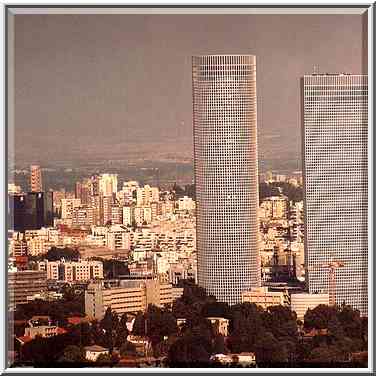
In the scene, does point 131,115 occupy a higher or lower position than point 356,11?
lower

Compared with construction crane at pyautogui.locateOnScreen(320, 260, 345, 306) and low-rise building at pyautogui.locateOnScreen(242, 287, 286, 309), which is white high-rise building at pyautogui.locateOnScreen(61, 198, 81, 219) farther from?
construction crane at pyautogui.locateOnScreen(320, 260, 345, 306)

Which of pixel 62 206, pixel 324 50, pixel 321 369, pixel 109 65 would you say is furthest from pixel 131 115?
pixel 321 369

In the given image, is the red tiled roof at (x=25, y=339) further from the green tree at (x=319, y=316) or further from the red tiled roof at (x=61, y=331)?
the green tree at (x=319, y=316)

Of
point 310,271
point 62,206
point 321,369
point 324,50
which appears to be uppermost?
point 324,50

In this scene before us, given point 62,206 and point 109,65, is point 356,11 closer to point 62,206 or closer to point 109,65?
point 109,65

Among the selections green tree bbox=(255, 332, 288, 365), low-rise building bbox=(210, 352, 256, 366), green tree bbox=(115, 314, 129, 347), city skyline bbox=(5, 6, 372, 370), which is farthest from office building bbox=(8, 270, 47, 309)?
green tree bbox=(255, 332, 288, 365)

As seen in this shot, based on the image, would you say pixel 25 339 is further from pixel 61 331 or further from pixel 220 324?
pixel 220 324

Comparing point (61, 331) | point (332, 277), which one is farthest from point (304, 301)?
point (61, 331)
